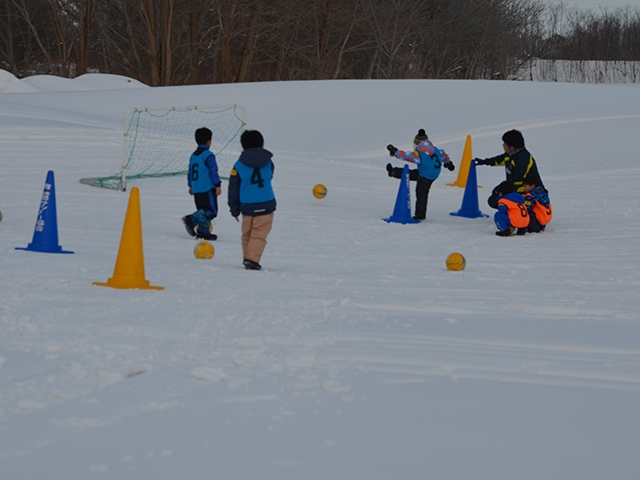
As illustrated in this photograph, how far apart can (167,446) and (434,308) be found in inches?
129

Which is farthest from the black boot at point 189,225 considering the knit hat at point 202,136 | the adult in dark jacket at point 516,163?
the adult in dark jacket at point 516,163

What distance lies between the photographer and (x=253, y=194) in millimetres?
7871

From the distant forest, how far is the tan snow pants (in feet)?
96.1

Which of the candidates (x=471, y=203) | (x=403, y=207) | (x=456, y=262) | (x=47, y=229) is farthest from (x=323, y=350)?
(x=471, y=203)

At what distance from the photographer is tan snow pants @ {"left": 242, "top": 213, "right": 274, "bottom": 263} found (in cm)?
789

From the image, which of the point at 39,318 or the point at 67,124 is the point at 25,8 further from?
the point at 39,318

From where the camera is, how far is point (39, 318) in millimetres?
5438

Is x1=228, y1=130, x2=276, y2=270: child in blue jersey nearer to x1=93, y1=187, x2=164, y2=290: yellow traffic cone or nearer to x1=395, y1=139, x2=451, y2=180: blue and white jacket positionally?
x1=93, y1=187, x2=164, y2=290: yellow traffic cone

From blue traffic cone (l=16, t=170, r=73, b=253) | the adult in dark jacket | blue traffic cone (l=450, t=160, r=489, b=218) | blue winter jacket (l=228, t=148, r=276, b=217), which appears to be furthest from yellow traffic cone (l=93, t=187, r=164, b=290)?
blue traffic cone (l=450, t=160, r=489, b=218)

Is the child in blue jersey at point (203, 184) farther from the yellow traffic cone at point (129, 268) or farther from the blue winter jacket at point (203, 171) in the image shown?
the yellow traffic cone at point (129, 268)

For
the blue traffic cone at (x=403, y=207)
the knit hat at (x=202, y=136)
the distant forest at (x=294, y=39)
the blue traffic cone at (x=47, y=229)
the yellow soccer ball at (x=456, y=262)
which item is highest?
the distant forest at (x=294, y=39)

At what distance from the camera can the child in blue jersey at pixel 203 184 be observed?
9.87 m

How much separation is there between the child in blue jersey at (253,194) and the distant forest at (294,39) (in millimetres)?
29152

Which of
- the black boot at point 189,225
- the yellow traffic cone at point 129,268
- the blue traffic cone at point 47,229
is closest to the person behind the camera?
the yellow traffic cone at point 129,268
